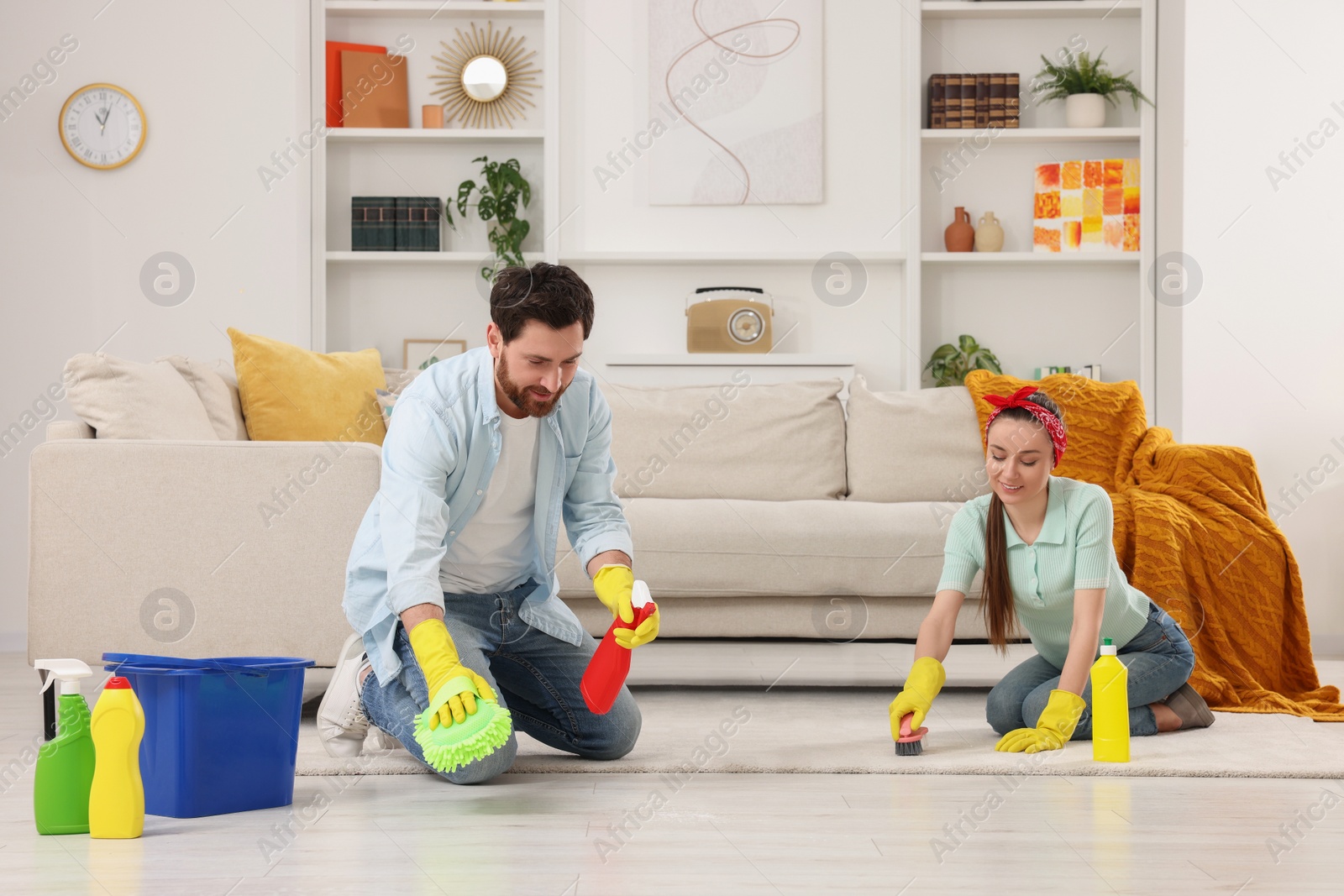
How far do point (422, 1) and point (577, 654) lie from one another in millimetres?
3093

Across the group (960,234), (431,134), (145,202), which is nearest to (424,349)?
(431,134)

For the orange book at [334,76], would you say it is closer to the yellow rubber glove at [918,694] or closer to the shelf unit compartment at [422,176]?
the shelf unit compartment at [422,176]

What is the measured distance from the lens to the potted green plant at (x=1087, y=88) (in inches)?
169

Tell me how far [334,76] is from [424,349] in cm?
104

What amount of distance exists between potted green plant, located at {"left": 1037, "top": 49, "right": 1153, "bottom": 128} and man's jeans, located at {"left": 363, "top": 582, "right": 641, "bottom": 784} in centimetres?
315

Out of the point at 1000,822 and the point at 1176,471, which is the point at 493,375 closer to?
the point at 1000,822

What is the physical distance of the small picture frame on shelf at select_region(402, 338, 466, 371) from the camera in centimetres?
438

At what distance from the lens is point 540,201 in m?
4.41

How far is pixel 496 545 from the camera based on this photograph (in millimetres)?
1984

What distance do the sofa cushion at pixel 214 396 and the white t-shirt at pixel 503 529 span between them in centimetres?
110

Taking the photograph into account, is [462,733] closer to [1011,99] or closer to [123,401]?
[123,401]

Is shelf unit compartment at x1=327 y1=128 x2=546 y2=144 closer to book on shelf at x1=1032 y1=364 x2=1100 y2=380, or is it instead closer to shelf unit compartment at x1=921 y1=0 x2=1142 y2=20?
shelf unit compartment at x1=921 y1=0 x2=1142 y2=20

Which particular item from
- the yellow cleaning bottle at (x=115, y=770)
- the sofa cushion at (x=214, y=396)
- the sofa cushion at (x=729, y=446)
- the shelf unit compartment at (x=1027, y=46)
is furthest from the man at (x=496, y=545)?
the shelf unit compartment at (x=1027, y=46)

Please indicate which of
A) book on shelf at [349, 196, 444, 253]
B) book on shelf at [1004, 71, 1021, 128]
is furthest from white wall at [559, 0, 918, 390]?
book on shelf at [349, 196, 444, 253]
